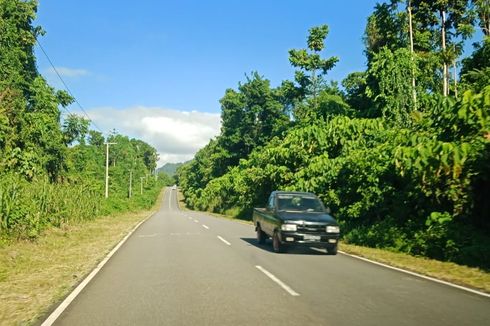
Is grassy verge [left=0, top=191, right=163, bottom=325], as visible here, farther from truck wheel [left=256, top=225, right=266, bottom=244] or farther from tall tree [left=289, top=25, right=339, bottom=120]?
tall tree [left=289, top=25, right=339, bottom=120]

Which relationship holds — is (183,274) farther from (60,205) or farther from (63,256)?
(60,205)

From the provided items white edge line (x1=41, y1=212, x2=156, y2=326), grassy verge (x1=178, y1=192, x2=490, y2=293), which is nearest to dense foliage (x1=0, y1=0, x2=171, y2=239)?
white edge line (x1=41, y1=212, x2=156, y2=326)

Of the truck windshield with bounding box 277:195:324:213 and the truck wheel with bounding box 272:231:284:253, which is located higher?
the truck windshield with bounding box 277:195:324:213

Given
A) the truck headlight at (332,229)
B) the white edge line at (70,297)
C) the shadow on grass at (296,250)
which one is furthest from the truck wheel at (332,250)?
the white edge line at (70,297)

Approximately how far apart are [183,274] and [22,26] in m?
42.7

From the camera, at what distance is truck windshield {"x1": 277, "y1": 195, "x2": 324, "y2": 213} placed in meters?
16.0

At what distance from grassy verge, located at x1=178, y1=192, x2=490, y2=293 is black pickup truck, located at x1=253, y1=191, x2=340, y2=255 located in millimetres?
1445

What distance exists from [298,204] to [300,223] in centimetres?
188

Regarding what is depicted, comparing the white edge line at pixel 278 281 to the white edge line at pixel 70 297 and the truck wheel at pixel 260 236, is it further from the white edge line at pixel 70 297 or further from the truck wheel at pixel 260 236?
the truck wheel at pixel 260 236

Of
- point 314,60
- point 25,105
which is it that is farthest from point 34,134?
point 314,60

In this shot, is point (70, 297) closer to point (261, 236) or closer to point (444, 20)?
point (261, 236)

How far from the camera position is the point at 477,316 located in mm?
7035

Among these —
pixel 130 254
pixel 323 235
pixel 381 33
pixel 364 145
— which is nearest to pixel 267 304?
pixel 323 235

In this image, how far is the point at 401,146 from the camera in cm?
1638
